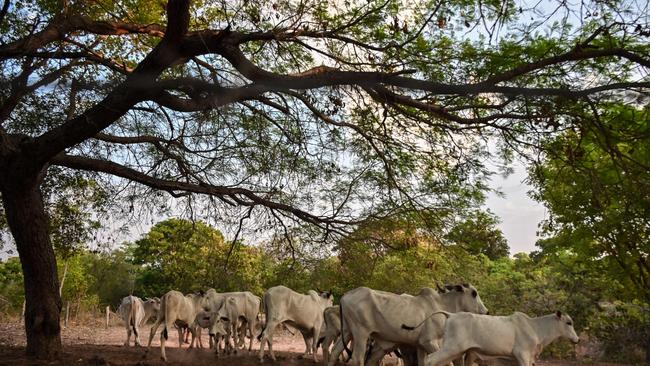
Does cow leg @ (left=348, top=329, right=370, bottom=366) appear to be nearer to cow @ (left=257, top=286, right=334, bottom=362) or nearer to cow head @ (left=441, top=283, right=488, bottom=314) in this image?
cow head @ (left=441, top=283, right=488, bottom=314)

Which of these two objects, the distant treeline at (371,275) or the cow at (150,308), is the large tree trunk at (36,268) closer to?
the distant treeline at (371,275)

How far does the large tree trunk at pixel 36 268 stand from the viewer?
8.91 m

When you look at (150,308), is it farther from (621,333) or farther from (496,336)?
(621,333)

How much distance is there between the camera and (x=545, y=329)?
351 inches

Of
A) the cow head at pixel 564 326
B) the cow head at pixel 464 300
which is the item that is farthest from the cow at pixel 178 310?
the cow head at pixel 564 326

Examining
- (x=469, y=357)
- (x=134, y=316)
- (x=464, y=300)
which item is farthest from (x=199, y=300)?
(x=469, y=357)

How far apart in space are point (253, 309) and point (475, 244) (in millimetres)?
7268

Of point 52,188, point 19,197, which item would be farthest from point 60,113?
point 52,188

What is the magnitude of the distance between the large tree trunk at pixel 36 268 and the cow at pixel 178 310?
3.31 metres

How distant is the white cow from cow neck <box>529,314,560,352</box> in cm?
940

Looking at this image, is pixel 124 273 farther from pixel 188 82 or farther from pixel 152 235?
pixel 188 82

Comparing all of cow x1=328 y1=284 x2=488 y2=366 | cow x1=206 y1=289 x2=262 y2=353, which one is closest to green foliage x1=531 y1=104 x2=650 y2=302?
cow x1=328 y1=284 x2=488 y2=366

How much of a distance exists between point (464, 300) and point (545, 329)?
56.0 inches

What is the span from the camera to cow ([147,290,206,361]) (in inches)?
516
